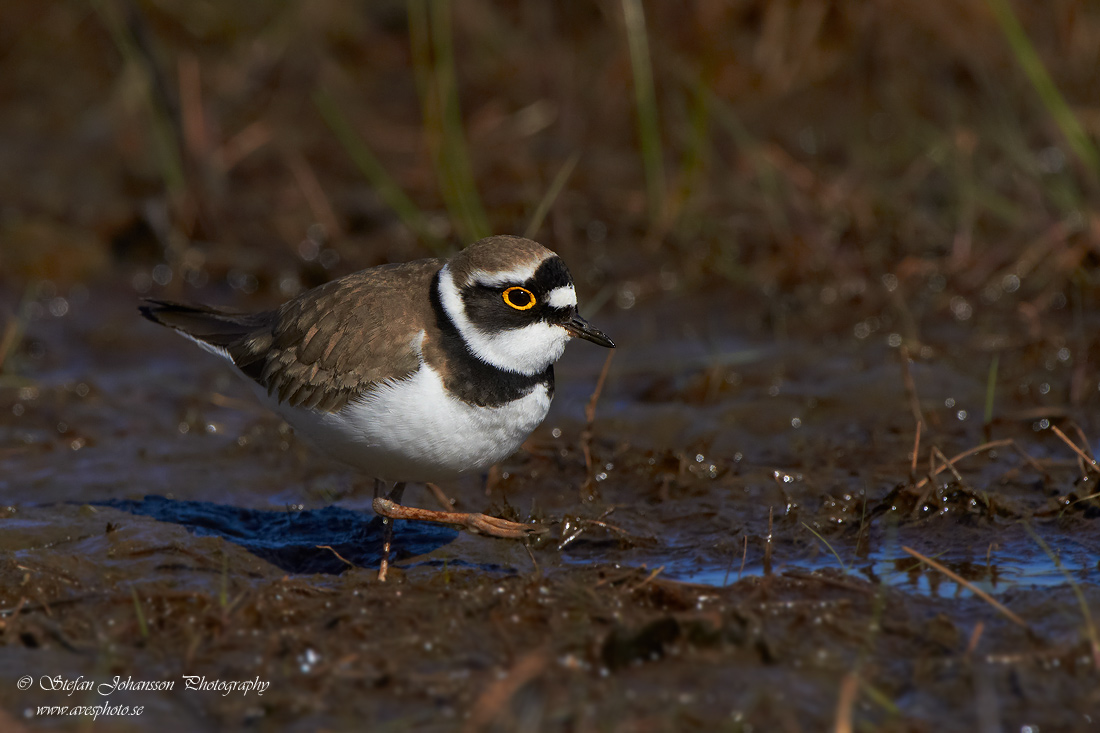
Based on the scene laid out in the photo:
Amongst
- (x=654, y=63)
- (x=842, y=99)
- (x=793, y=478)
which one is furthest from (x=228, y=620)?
(x=842, y=99)

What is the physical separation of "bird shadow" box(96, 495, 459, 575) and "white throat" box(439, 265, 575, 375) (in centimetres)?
123

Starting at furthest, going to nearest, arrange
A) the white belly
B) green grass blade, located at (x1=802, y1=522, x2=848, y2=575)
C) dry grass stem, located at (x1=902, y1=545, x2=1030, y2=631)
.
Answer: green grass blade, located at (x1=802, y1=522, x2=848, y2=575) < the white belly < dry grass stem, located at (x1=902, y1=545, x2=1030, y2=631)

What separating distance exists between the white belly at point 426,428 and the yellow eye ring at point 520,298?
399 millimetres

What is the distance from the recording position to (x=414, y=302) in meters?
5.93

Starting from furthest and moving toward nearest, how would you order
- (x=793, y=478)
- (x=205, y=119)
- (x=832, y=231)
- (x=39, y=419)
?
(x=205, y=119), (x=832, y=231), (x=39, y=419), (x=793, y=478)

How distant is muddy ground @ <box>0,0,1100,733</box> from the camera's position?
15.9 feet

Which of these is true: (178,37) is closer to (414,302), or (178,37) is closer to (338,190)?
(338,190)

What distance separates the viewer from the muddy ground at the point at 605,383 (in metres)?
4.86

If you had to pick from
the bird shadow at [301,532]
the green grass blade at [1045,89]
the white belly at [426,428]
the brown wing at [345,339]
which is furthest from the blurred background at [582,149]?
the white belly at [426,428]

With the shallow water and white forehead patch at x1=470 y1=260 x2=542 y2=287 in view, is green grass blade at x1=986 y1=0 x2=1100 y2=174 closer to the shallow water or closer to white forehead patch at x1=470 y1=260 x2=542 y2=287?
the shallow water

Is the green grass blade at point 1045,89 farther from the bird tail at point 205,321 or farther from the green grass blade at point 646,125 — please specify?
the bird tail at point 205,321

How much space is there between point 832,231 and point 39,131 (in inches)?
331

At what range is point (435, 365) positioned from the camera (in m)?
5.59

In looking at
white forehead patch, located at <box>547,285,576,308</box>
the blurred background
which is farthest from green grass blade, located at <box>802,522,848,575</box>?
the blurred background
